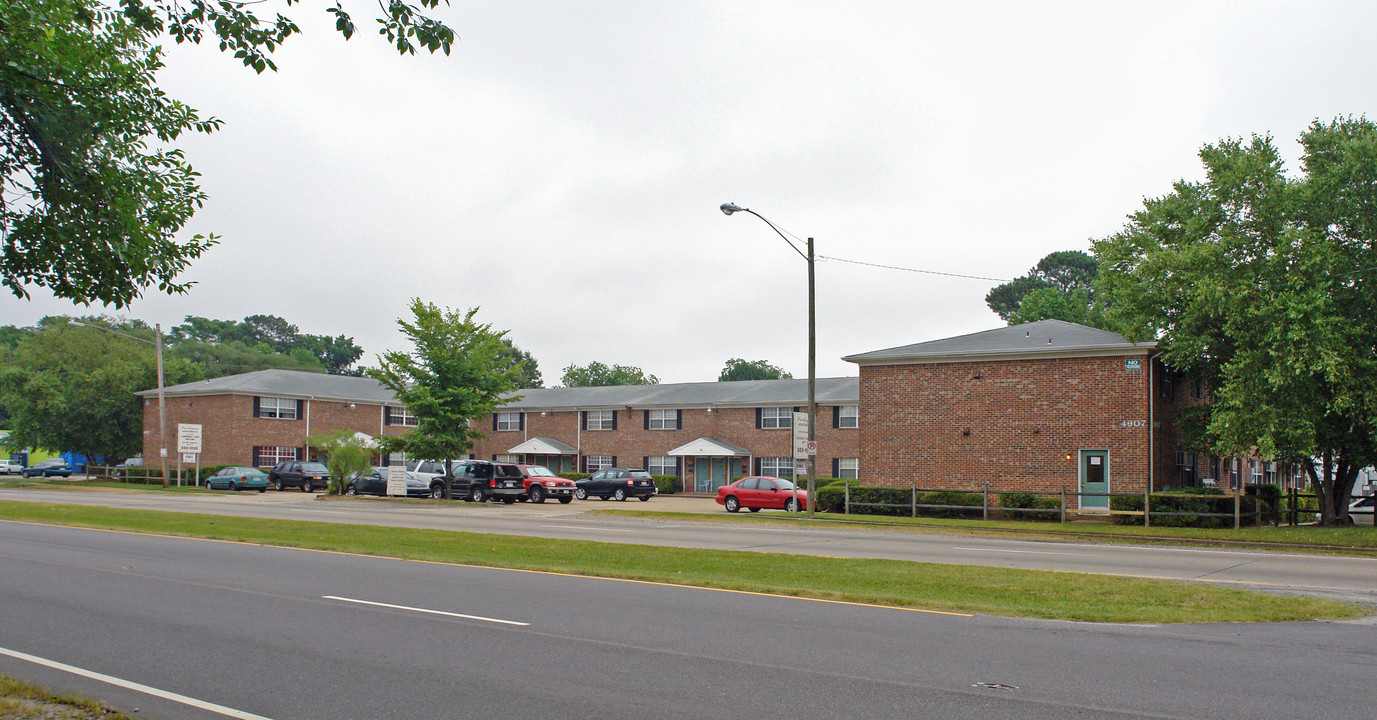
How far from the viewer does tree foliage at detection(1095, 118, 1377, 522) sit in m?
23.0

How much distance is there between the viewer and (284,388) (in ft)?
192

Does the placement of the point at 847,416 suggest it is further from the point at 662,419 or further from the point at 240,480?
the point at 240,480

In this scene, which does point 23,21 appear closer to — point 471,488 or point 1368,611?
point 1368,611

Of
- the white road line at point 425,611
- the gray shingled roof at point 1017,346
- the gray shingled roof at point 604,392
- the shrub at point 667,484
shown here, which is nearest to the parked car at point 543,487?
the gray shingled roof at point 604,392

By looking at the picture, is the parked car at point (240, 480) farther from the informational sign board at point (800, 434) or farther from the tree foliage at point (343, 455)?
the informational sign board at point (800, 434)

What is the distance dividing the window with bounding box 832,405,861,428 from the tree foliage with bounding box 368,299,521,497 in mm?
18731

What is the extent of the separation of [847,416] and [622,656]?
43.7 meters

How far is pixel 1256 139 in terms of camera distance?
86.2ft

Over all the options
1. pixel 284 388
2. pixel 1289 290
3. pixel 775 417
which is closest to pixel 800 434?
pixel 1289 290

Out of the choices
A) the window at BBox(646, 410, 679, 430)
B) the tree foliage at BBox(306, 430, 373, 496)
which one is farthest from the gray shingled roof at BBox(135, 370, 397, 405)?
the window at BBox(646, 410, 679, 430)

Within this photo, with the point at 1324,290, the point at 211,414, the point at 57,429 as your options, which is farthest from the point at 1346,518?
the point at 57,429

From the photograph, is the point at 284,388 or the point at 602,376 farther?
the point at 602,376

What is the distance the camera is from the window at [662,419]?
56.8m

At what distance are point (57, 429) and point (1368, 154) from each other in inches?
2592
